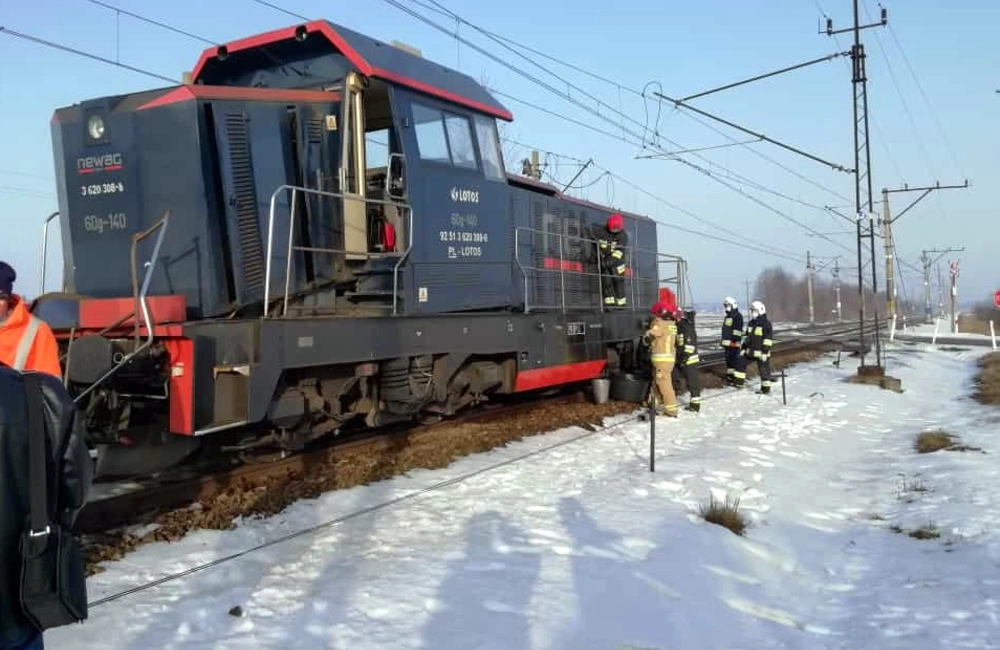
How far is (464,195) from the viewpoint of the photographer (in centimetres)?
846

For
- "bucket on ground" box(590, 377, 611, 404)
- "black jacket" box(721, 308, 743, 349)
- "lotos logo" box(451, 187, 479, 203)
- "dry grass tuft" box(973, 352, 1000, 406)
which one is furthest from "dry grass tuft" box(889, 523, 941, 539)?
"black jacket" box(721, 308, 743, 349)

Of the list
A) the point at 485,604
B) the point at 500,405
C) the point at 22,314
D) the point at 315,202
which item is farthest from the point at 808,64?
the point at 22,314

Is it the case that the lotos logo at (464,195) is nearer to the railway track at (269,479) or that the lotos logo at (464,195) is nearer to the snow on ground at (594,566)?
the railway track at (269,479)

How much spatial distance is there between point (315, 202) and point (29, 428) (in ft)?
17.0

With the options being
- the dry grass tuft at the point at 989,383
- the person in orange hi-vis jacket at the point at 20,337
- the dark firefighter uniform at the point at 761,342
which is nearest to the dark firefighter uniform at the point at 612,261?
the dark firefighter uniform at the point at 761,342

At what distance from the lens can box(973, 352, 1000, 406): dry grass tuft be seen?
47.0ft

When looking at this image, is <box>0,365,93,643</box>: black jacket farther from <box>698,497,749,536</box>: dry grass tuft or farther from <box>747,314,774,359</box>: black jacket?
<box>747,314,774,359</box>: black jacket

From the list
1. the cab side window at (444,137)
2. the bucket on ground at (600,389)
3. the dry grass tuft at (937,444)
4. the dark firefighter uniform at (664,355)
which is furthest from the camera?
the bucket on ground at (600,389)

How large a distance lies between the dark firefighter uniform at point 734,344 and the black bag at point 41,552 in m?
14.4

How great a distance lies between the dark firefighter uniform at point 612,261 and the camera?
39.4 feet

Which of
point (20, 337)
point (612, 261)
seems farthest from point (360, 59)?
point (612, 261)

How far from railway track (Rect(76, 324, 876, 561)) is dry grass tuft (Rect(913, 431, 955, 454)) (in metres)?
4.72

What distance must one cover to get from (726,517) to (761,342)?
9.16m

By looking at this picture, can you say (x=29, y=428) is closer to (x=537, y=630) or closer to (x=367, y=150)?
(x=537, y=630)
